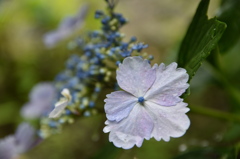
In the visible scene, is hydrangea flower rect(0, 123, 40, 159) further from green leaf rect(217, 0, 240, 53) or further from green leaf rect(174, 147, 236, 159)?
green leaf rect(217, 0, 240, 53)

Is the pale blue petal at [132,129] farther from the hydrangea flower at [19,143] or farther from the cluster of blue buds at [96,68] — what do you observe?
the hydrangea flower at [19,143]

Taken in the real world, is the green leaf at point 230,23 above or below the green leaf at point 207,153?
above

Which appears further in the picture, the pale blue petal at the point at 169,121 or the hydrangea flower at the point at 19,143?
the hydrangea flower at the point at 19,143

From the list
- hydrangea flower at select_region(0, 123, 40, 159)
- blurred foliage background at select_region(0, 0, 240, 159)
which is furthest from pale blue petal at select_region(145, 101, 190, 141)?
blurred foliage background at select_region(0, 0, 240, 159)

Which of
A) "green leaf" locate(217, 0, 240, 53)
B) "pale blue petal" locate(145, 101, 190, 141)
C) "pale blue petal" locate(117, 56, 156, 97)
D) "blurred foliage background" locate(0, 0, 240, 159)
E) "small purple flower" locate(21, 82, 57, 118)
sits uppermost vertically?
"blurred foliage background" locate(0, 0, 240, 159)

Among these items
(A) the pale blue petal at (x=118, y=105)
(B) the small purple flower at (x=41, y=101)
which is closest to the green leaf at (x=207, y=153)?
(A) the pale blue petal at (x=118, y=105)

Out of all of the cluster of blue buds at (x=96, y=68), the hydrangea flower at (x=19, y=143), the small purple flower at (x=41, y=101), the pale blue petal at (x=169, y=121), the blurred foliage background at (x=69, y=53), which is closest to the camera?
the pale blue petal at (x=169, y=121)

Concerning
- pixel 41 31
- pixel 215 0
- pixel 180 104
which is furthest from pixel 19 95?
pixel 180 104
